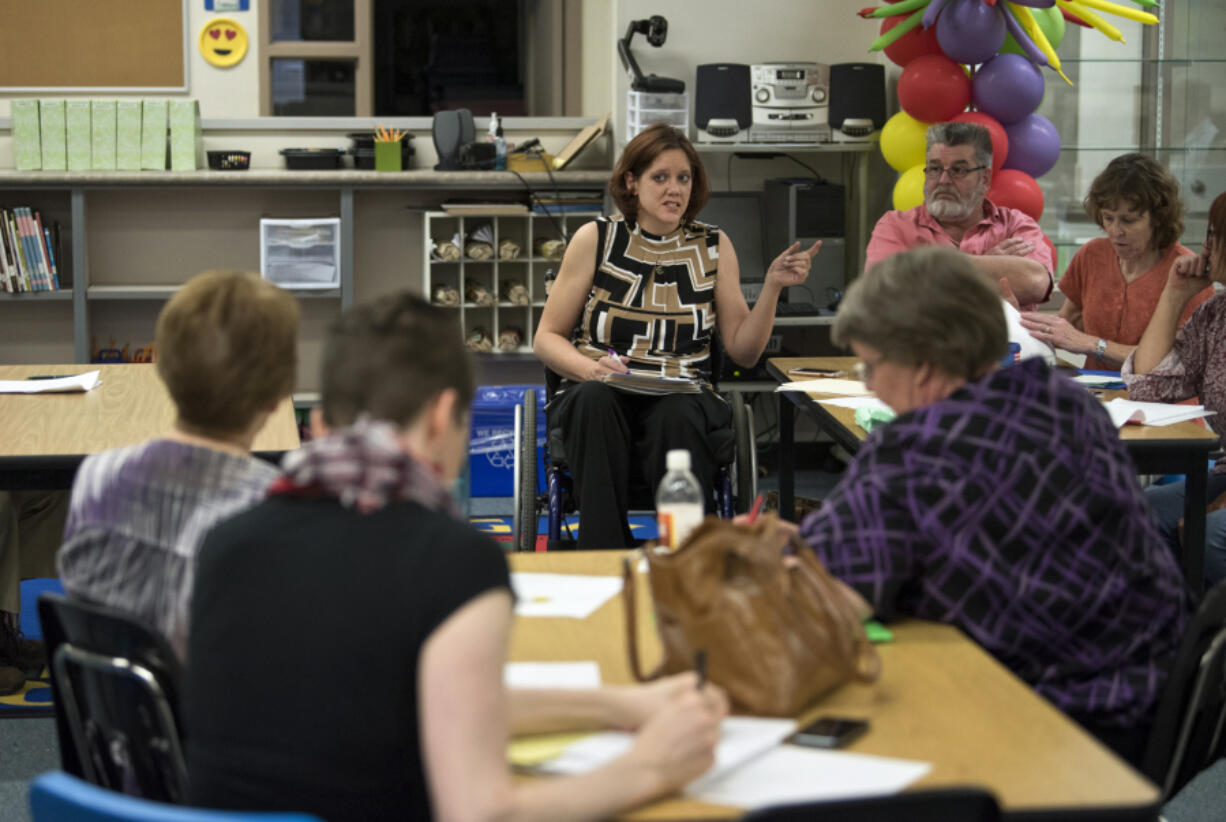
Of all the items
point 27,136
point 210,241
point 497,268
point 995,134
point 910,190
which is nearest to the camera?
point 995,134

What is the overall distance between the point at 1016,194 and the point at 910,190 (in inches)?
14.0

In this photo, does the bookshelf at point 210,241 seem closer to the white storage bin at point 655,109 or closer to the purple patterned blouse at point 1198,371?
the white storage bin at point 655,109

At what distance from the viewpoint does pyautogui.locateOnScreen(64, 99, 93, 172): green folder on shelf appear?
550cm

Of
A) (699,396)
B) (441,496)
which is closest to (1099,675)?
(441,496)

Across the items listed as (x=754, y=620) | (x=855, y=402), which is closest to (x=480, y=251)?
(x=855, y=402)

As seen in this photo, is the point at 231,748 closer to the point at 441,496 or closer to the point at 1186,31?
the point at 441,496

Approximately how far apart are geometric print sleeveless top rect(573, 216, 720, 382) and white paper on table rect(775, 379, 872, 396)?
30cm

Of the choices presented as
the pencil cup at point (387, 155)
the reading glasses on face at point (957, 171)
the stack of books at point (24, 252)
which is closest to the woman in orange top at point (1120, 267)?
the reading glasses on face at point (957, 171)

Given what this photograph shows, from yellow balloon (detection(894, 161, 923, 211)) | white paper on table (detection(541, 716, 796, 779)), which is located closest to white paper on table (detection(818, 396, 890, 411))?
yellow balloon (detection(894, 161, 923, 211))

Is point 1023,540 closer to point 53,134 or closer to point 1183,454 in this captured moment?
point 1183,454

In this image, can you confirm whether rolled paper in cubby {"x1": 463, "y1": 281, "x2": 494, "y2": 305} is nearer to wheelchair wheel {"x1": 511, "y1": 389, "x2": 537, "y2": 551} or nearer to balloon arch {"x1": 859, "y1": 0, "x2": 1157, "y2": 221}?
balloon arch {"x1": 859, "y1": 0, "x2": 1157, "y2": 221}

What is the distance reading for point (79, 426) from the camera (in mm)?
2900

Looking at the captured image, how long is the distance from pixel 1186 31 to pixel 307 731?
5.01 m

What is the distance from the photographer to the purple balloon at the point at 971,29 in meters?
4.46
